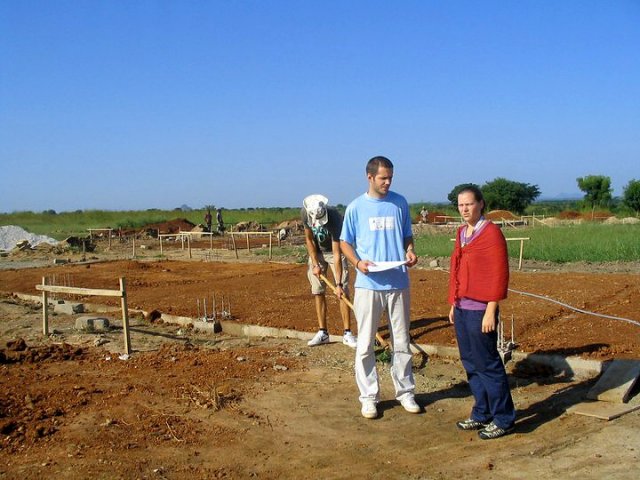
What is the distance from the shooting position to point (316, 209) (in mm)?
6504

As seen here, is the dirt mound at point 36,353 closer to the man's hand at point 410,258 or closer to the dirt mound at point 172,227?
the man's hand at point 410,258

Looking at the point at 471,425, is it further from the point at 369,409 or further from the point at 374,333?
the point at 374,333

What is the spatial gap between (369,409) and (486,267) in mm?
1453

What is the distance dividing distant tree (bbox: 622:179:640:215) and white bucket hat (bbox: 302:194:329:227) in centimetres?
4543

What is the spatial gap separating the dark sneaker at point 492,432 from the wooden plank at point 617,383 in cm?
104

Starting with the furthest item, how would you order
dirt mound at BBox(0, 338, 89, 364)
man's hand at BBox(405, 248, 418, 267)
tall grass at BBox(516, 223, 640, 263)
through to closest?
tall grass at BBox(516, 223, 640, 263) < dirt mound at BBox(0, 338, 89, 364) < man's hand at BBox(405, 248, 418, 267)

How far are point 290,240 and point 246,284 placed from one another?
18.3 m

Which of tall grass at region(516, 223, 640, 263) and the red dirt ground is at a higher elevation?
tall grass at region(516, 223, 640, 263)

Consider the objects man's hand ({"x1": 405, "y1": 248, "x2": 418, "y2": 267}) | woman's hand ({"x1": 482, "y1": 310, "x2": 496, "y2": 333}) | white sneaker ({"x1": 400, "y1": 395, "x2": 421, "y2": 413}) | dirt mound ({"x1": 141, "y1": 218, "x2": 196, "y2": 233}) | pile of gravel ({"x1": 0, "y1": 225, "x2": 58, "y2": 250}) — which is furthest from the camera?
dirt mound ({"x1": 141, "y1": 218, "x2": 196, "y2": 233})

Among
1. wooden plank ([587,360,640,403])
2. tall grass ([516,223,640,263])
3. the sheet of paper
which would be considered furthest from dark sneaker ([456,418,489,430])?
tall grass ([516,223,640,263])

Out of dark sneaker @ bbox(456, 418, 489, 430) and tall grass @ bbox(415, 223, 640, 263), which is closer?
dark sneaker @ bbox(456, 418, 489, 430)

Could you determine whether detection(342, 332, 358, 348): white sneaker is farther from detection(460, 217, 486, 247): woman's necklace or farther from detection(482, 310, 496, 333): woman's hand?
detection(482, 310, 496, 333): woman's hand

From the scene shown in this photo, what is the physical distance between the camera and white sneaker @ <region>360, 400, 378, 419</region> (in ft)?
15.8

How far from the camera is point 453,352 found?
645 cm
